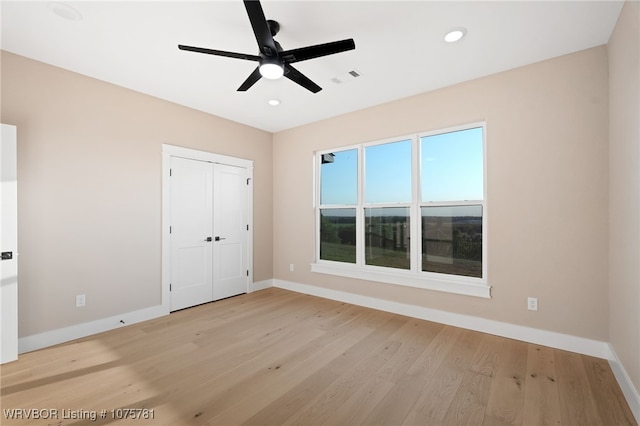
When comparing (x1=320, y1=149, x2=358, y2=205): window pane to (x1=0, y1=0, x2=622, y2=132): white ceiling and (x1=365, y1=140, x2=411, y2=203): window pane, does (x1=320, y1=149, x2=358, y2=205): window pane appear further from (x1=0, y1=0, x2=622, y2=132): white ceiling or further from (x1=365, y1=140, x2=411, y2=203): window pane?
(x1=0, y1=0, x2=622, y2=132): white ceiling

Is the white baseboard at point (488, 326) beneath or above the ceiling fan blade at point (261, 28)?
beneath

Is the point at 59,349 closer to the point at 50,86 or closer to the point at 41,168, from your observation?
the point at 41,168

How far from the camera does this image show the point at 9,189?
2.58m

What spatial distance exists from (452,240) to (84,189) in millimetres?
4367

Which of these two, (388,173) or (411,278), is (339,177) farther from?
(411,278)

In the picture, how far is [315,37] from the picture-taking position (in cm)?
254

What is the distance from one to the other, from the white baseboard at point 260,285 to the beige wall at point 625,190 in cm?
450

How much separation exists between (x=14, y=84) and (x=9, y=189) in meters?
1.06

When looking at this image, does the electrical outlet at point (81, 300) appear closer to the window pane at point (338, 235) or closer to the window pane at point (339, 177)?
the window pane at point (338, 235)

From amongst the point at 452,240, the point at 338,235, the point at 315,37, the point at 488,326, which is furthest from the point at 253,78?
the point at 488,326

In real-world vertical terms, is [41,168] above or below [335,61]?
below

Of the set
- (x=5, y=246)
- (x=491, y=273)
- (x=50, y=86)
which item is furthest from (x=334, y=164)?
(x=5, y=246)

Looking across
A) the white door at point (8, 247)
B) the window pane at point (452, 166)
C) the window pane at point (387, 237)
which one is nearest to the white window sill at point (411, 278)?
the window pane at point (387, 237)

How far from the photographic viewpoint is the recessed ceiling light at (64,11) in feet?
7.06
